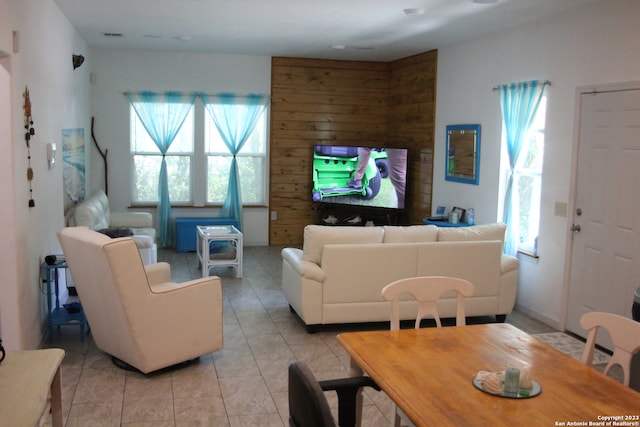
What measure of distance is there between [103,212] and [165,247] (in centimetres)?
170

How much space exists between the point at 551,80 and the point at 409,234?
76.4 inches

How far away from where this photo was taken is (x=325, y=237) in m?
5.11

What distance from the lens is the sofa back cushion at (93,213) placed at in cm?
611

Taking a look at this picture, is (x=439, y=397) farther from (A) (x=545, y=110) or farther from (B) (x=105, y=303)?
(A) (x=545, y=110)

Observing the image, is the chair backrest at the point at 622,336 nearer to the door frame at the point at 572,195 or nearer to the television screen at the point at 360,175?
the door frame at the point at 572,195

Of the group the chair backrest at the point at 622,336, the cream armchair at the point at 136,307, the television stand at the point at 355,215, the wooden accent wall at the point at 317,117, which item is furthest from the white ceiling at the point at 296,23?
the chair backrest at the point at 622,336

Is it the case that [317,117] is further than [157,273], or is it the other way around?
[317,117]

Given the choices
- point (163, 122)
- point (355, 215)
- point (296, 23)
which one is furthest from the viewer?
point (355, 215)

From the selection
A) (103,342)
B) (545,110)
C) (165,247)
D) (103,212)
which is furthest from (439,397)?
(165,247)

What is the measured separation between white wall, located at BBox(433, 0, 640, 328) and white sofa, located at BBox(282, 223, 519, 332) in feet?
1.70

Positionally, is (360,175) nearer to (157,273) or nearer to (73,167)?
(73,167)

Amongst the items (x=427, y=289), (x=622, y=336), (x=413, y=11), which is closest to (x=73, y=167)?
(x=413, y=11)

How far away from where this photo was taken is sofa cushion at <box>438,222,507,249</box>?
17.6ft

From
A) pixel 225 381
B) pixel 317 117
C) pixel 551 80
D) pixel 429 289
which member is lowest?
pixel 225 381
